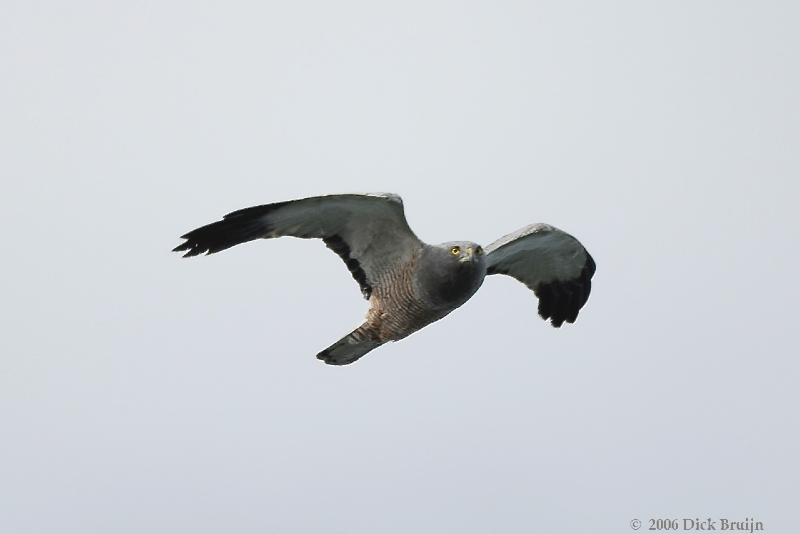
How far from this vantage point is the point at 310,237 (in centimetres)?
2064

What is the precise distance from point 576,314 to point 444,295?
15.4 ft

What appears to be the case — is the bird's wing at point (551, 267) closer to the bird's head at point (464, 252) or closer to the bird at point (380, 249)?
the bird at point (380, 249)

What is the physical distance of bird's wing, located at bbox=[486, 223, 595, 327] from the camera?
2228cm

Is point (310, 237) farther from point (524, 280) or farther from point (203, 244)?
point (524, 280)

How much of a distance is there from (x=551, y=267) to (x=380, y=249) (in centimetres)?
402

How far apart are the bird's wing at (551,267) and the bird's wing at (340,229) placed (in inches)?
79.1

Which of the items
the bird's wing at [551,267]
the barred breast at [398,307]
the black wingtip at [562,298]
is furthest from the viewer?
the black wingtip at [562,298]

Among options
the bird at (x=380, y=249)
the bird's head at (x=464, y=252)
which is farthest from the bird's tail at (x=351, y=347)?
the bird's head at (x=464, y=252)

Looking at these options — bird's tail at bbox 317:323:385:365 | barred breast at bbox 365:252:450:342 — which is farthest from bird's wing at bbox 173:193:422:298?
bird's tail at bbox 317:323:385:365

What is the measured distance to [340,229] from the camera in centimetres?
2059

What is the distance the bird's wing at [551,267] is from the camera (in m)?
22.3

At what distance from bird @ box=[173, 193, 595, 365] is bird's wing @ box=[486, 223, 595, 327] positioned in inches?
2.0

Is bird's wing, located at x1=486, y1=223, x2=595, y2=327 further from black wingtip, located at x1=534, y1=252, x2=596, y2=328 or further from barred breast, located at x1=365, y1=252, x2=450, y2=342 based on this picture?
barred breast, located at x1=365, y1=252, x2=450, y2=342

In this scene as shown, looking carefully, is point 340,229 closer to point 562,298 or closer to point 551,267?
point 551,267
